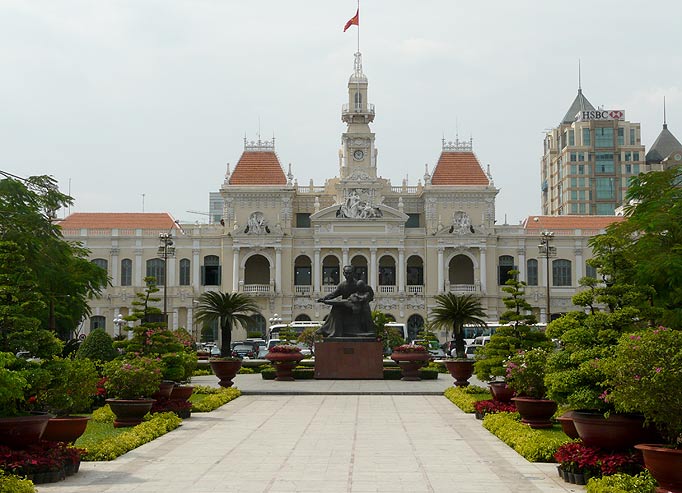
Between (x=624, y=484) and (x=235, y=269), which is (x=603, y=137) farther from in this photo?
(x=624, y=484)

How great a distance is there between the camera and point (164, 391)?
2072 cm

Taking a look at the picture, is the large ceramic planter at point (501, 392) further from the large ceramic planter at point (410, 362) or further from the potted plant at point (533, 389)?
the large ceramic planter at point (410, 362)

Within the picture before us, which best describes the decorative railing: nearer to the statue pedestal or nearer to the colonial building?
the colonial building

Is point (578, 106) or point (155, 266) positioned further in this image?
point (578, 106)

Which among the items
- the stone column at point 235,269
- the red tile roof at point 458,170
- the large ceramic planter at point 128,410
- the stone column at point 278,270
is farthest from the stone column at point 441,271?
the large ceramic planter at point 128,410

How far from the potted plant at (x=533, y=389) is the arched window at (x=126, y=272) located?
202 feet

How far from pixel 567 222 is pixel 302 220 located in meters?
22.9

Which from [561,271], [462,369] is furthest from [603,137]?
[462,369]

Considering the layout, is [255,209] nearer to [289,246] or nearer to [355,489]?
[289,246]

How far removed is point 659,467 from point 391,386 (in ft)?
71.2

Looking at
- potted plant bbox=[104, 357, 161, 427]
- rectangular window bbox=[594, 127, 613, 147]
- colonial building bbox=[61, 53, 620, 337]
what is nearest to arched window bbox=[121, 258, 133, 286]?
colonial building bbox=[61, 53, 620, 337]

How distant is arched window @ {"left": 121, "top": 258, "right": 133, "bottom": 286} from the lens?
249 ft

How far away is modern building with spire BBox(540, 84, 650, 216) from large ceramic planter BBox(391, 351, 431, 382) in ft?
268

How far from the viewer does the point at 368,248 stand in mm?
74688
